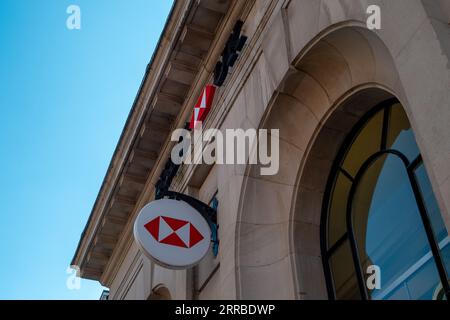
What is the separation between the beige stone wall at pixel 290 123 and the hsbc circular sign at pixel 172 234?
369 millimetres

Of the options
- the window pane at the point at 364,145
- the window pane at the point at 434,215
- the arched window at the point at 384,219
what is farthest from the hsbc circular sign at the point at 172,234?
the window pane at the point at 434,215

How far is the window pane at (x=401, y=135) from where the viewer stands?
22.0 ft

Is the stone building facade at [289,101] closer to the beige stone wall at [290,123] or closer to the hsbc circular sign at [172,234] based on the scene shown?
the beige stone wall at [290,123]

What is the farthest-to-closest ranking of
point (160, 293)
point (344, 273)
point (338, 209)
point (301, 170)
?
1. point (160, 293)
2. point (301, 170)
3. point (338, 209)
4. point (344, 273)

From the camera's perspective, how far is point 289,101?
8797 mm

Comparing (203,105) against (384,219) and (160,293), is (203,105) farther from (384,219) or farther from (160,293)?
(384,219)

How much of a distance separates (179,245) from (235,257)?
0.98m

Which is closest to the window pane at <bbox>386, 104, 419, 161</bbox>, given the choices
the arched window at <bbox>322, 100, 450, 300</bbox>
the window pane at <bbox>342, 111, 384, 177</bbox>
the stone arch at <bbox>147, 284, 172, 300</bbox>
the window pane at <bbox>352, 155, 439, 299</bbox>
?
the arched window at <bbox>322, 100, 450, 300</bbox>

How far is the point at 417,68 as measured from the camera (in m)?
5.16

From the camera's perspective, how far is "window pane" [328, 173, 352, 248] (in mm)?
7973

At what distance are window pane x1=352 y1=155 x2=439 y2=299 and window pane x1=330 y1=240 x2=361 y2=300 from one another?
26cm

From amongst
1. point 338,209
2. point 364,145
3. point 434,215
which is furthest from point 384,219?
point 364,145

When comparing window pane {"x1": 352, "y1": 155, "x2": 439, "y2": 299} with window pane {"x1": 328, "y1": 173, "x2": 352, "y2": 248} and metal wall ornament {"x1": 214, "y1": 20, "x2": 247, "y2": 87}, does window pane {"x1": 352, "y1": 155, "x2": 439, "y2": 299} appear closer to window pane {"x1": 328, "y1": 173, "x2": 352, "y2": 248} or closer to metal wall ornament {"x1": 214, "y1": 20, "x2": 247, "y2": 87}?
window pane {"x1": 328, "y1": 173, "x2": 352, "y2": 248}

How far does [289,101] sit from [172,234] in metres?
2.67
